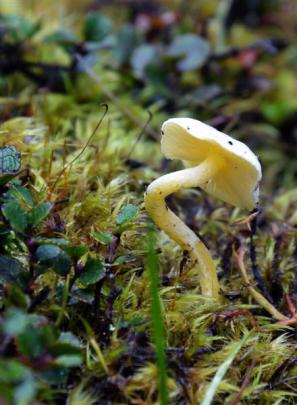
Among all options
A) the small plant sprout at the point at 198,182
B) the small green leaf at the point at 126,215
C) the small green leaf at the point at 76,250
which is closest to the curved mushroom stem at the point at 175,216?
the small plant sprout at the point at 198,182

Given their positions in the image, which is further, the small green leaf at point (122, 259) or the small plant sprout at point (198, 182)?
the small plant sprout at point (198, 182)

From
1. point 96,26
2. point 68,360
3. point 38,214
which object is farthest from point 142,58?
point 68,360

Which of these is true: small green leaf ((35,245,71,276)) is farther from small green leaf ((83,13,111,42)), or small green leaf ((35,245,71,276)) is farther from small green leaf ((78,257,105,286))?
small green leaf ((83,13,111,42))

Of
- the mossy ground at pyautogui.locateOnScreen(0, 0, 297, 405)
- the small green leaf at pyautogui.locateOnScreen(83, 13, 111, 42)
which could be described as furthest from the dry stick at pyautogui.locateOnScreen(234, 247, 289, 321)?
the small green leaf at pyautogui.locateOnScreen(83, 13, 111, 42)

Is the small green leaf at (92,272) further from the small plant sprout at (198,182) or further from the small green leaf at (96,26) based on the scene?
the small green leaf at (96,26)

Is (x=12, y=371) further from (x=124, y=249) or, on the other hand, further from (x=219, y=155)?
(x=219, y=155)
